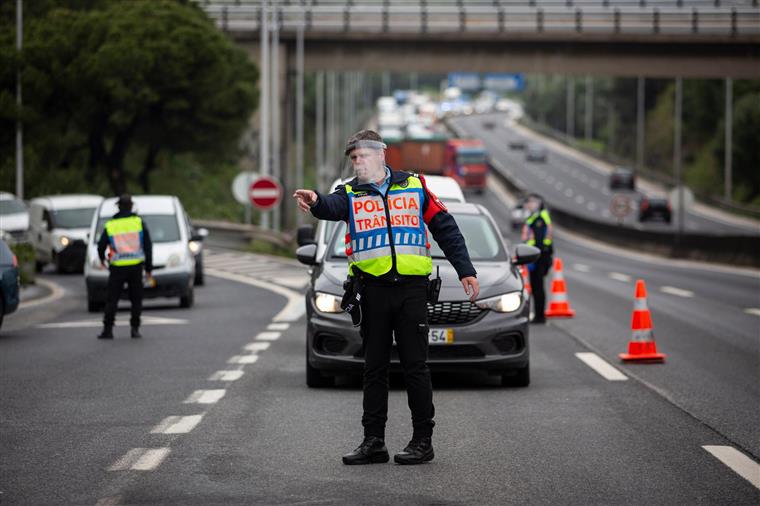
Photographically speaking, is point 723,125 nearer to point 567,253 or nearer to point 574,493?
point 567,253

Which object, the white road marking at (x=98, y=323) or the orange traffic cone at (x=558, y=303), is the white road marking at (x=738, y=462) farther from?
the orange traffic cone at (x=558, y=303)

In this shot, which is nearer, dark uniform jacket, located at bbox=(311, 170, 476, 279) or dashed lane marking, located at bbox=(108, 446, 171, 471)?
dashed lane marking, located at bbox=(108, 446, 171, 471)

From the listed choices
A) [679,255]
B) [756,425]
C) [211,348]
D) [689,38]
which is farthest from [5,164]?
[756,425]

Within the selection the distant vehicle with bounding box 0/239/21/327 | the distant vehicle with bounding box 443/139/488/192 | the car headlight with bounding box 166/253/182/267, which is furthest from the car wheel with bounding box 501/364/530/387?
the distant vehicle with bounding box 443/139/488/192

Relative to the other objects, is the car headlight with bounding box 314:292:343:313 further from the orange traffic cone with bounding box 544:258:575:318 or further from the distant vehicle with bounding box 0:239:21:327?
the orange traffic cone with bounding box 544:258:575:318

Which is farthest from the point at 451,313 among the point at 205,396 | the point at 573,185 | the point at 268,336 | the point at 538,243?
the point at 573,185

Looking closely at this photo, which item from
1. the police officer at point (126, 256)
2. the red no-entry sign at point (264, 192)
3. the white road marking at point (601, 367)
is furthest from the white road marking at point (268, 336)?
the red no-entry sign at point (264, 192)

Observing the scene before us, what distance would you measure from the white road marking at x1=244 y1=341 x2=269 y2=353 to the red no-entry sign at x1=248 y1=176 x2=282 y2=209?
23159 mm

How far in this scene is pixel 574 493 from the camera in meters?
7.96

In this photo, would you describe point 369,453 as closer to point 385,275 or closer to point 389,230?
point 385,275

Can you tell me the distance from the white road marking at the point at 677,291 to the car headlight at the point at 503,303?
16.3 m

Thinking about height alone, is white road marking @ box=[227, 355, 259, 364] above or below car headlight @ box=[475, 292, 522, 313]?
below

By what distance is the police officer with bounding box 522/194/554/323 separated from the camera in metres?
21.1

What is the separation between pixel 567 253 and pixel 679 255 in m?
7.85
